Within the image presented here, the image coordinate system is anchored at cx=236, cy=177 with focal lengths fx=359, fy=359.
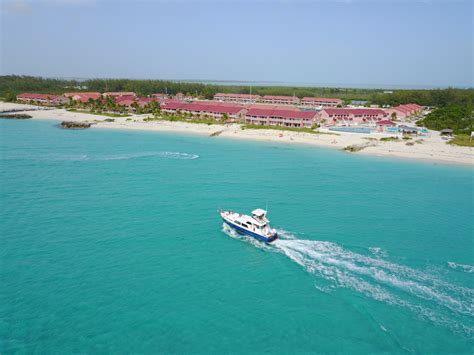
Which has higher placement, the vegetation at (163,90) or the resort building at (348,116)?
the vegetation at (163,90)

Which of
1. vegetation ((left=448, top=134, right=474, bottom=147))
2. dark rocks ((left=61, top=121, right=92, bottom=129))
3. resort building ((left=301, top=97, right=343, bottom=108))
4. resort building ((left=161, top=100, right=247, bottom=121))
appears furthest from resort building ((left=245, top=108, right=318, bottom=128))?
resort building ((left=301, top=97, right=343, bottom=108))

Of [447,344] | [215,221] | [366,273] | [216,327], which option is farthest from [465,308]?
[215,221]

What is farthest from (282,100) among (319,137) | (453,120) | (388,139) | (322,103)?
(388,139)

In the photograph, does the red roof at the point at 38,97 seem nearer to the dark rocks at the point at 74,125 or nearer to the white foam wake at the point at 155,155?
the dark rocks at the point at 74,125

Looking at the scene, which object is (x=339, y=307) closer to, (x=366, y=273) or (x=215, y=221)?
(x=366, y=273)

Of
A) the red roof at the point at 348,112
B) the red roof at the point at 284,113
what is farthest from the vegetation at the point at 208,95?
the red roof at the point at 348,112

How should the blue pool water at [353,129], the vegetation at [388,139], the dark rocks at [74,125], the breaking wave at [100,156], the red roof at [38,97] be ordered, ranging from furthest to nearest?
the red roof at [38,97] → the dark rocks at [74,125] → the blue pool water at [353,129] → the vegetation at [388,139] → the breaking wave at [100,156]

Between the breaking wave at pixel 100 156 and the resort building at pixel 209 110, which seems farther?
the resort building at pixel 209 110

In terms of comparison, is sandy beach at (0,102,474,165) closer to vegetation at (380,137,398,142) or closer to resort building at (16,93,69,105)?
vegetation at (380,137,398,142)
